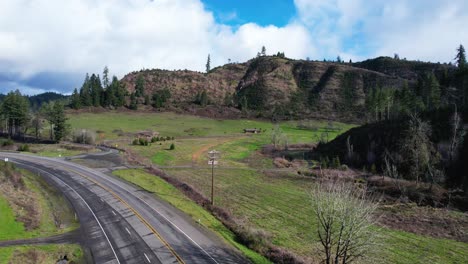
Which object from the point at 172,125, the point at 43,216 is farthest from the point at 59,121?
the point at 43,216

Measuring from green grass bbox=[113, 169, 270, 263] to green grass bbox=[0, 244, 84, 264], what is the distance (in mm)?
13885

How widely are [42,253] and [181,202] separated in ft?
67.8

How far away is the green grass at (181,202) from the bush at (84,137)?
47.6 metres

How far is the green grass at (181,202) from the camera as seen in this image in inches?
1343

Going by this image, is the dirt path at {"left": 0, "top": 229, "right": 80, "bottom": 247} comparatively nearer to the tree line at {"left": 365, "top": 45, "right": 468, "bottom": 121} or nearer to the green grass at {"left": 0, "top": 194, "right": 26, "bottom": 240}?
the green grass at {"left": 0, "top": 194, "right": 26, "bottom": 240}

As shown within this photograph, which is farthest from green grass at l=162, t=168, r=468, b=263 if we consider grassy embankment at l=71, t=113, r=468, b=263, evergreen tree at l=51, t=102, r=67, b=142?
evergreen tree at l=51, t=102, r=67, b=142

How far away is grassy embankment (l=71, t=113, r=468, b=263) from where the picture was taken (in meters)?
34.8

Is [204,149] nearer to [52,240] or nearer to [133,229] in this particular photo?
[133,229]

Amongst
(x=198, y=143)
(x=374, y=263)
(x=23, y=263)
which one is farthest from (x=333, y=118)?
(x=23, y=263)

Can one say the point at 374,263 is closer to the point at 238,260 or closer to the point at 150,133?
the point at 238,260

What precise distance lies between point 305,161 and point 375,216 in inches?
1872

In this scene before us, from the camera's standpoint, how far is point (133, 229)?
1476 inches

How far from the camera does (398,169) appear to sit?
72000 millimetres

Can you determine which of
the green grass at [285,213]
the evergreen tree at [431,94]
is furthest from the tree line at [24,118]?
the evergreen tree at [431,94]
